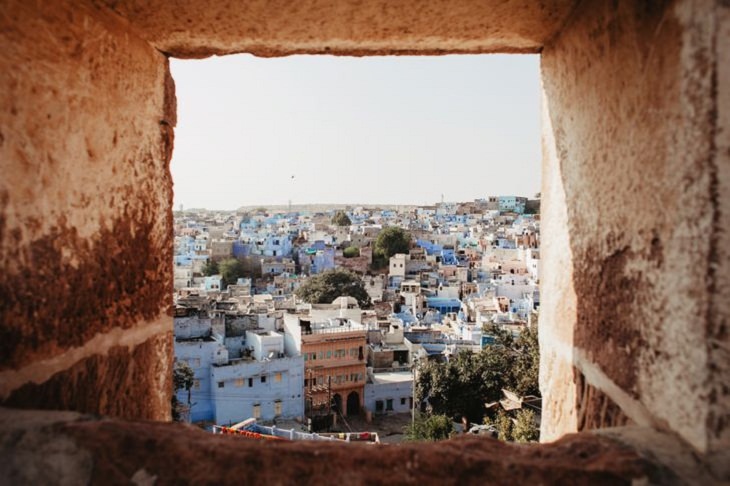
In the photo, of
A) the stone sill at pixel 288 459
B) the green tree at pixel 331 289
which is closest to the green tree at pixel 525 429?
the stone sill at pixel 288 459

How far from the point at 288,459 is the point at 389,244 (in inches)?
1496

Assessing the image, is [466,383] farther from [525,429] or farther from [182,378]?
[182,378]

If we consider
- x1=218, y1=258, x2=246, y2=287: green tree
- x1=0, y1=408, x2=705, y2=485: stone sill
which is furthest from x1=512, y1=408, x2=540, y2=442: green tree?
x1=218, y1=258, x2=246, y2=287: green tree

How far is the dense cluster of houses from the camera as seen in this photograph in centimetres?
1666

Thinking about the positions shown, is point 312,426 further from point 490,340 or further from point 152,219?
point 152,219

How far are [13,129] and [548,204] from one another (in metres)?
0.89

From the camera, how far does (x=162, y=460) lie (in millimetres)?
733

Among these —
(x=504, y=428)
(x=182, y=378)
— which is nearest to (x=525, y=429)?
(x=504, y=428)

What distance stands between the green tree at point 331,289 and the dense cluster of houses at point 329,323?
925 mm

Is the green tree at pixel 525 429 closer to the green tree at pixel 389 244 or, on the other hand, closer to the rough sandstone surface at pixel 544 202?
the rough sandstone surface at pixel 544 202

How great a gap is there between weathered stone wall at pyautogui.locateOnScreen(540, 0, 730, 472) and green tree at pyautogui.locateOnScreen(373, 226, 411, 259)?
1466 inches

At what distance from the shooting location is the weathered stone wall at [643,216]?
2.10 feet

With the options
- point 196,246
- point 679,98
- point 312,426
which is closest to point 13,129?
point 679,98

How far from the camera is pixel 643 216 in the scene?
2.53 ft
